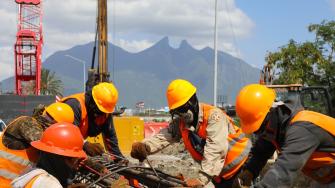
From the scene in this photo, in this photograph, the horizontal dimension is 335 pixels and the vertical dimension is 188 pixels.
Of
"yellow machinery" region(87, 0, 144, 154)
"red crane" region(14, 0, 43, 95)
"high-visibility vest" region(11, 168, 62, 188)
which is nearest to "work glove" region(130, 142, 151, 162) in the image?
"high-visibility vest" region(11, 168, 62, 188)

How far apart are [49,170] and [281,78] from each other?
1840cm

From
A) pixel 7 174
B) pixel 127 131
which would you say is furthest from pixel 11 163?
pixel 127 131

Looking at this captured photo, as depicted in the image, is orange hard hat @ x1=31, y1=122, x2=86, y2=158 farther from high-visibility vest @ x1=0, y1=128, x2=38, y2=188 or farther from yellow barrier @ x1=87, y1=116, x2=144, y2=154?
yellow barrier @ x1=87, y1=116, x2=144, y2=154

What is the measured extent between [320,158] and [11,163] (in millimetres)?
2569

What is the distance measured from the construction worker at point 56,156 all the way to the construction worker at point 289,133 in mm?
1282

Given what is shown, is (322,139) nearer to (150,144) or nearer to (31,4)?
(150,144)

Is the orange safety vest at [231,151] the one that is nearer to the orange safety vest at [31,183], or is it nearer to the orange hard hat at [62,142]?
the orange hard hat at [62,142]

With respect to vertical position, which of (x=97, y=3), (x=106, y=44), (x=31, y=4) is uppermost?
(x=31, y=4)

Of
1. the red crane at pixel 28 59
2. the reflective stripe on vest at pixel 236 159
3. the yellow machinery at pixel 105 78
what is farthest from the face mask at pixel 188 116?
the red crane at pixel 28 59

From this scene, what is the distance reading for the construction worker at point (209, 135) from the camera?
500cm

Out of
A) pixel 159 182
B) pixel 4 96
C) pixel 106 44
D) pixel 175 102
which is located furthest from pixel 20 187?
pixel 4 96

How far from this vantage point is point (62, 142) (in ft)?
11.6

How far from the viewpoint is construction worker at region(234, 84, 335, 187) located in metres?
3.59

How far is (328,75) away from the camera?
20.5 metres
